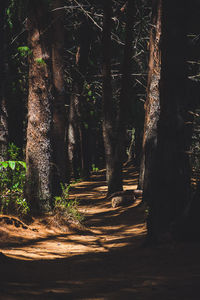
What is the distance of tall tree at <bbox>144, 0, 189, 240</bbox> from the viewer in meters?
5.42

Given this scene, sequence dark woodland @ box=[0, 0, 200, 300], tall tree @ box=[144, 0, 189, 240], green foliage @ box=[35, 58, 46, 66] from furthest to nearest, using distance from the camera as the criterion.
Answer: green foliage @ box=[35, 58, 46, 66], tall tree @ box=[144, 0, 189, 240], dark woodland @ box=[0, 0, 200, 300]

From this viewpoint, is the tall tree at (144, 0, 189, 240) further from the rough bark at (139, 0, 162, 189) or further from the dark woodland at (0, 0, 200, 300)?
the rough bark at (139, 0, 162, 189)

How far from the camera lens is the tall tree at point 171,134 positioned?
213 inches

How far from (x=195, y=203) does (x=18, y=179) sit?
4589 millimetres

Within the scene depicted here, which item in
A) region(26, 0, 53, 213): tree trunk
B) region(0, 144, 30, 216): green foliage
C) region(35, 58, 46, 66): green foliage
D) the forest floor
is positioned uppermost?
region(35, 58, 46, 66): green foliage

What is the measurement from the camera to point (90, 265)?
531 cm

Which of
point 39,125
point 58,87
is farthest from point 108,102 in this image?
point 39,125

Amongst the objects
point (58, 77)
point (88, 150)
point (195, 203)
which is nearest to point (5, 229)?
point (195, 203)

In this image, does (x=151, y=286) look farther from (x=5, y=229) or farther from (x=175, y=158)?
(x=5, y=229)

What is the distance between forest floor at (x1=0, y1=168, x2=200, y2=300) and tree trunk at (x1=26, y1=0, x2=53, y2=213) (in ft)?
1.93

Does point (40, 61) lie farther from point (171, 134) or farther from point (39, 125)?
point (171, 134)

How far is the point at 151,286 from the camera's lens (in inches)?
144

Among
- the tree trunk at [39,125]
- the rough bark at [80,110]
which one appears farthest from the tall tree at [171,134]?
the rough bark at [80,110]

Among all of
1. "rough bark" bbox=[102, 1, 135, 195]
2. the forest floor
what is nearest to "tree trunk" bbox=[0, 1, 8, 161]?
the forest floor
